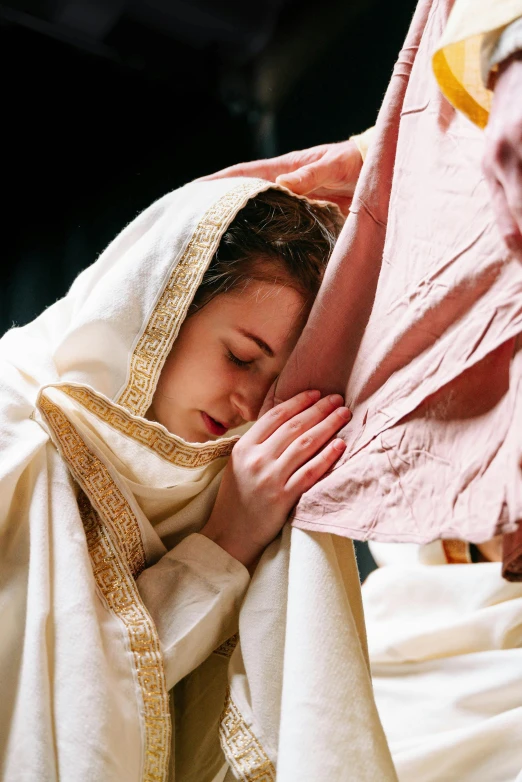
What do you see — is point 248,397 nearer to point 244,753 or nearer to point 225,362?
point 225,362

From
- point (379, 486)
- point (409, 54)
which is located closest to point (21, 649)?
point (379, 486)

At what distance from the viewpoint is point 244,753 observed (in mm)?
664

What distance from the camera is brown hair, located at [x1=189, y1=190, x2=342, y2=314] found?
90 centimetres

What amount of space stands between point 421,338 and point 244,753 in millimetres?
409

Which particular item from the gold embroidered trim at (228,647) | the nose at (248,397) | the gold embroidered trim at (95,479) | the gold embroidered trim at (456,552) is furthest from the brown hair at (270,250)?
the gold embroidered trim at (456,552)

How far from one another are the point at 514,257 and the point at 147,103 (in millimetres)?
1235

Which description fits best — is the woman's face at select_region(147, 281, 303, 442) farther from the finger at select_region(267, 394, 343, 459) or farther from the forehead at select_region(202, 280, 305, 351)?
the finger at select_region(267, 394, 343, 459)

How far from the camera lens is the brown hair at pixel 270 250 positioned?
2.94 feet

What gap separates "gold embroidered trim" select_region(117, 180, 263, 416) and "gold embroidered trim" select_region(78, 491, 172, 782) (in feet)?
0.46

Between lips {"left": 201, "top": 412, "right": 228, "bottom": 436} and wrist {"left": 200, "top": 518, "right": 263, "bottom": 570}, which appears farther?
lips {"left": 201, "top": 412, "right": 228, "bottom": 436}

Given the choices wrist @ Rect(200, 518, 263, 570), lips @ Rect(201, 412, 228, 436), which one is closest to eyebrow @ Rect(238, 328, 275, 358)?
lips @ Rect(201, 412, 228, 436)

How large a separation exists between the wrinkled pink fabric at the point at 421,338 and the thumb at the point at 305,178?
289 mm

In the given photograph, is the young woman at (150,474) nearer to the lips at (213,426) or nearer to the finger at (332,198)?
the lips at (213,426)

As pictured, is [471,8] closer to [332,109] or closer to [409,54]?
[409,54]
